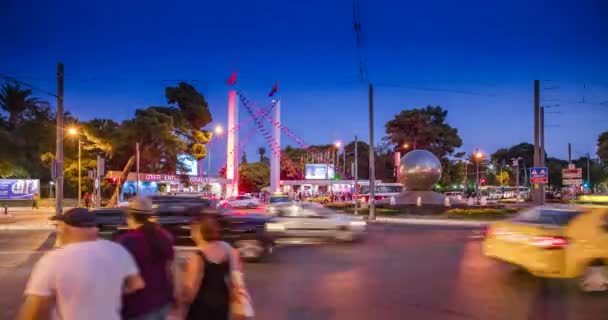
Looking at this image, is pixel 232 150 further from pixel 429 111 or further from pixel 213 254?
pixel 213 254

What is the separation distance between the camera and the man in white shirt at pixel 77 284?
3.26m

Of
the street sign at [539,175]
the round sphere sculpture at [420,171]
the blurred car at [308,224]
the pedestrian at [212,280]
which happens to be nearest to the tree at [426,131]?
the round sphere sculpture at [420,171]

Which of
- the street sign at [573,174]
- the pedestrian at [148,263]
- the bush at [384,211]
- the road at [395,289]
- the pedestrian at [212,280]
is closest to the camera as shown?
the pedestrian at [148,263]

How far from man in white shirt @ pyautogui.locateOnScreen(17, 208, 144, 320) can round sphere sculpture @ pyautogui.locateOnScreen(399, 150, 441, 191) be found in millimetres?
36959

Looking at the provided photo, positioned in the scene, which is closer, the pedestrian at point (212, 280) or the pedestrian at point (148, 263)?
the pedestrian at point (148, 263)

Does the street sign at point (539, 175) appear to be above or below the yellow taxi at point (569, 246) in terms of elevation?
above

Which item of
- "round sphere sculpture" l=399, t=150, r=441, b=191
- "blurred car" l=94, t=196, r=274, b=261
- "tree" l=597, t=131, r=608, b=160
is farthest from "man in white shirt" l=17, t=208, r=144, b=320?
"tree" l=597, t=131, r=608, b=160

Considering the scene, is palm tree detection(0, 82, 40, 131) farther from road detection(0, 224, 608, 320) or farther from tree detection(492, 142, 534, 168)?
tree detection(492, 142, 534, 168)

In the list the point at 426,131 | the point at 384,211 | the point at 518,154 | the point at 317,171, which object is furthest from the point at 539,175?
the point at 518,154

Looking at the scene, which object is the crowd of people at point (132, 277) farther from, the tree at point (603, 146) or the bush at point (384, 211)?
the tree at point (603, 146)

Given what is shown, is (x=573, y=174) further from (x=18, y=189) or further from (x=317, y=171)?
(x=317, y=171)

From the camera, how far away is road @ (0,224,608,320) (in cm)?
817

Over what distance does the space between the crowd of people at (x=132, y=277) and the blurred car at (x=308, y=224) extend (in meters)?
12.8

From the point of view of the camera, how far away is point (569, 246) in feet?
→ 30.8
